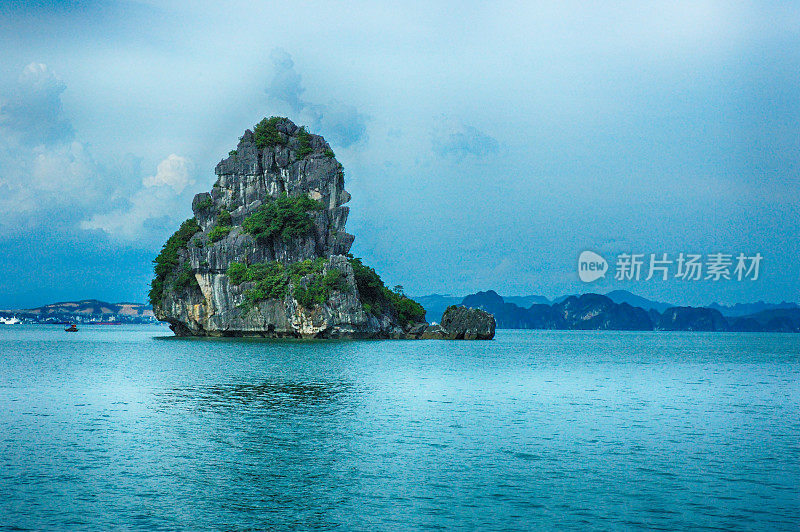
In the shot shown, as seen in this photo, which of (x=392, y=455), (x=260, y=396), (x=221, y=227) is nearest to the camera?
(x=392, y=455)

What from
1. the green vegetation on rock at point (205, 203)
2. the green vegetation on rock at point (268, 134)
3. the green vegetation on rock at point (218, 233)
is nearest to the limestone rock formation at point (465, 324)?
the green vegetation on rock at point (218, 233)

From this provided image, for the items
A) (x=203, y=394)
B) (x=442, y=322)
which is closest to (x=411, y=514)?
(x=203, y=394)

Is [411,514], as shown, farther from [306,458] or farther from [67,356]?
[67,356]

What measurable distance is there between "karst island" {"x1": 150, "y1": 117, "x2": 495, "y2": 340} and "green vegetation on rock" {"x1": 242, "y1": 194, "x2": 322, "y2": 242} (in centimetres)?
15

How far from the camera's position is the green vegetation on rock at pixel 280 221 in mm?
96000

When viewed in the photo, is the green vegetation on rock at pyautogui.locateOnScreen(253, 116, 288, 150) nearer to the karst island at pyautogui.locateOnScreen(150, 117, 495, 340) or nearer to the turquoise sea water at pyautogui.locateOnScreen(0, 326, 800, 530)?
the karst island at pyautogui.locateOnScreen(150, 117, 495, 340)

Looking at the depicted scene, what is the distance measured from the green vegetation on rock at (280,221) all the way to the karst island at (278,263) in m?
0.15

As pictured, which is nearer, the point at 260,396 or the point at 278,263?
the point at 260,396

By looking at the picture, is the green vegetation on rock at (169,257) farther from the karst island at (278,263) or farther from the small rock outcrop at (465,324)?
the small rock outcrop at (465,324)

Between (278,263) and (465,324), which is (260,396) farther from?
(465,324)

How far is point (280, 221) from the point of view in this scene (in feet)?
315

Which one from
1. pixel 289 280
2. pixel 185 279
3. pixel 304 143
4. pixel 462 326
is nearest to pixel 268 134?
pixel 304 143

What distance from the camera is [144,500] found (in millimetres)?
16438

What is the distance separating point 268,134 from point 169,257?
2327cm
